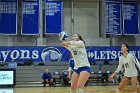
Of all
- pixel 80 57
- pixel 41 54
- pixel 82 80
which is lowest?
pixel 82 80

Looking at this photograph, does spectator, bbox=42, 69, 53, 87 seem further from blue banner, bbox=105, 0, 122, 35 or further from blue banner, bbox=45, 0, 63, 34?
blue banner, bbox=105, 0, 122, 35

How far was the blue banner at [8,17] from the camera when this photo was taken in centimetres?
2294

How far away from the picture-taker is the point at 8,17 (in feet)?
75.8

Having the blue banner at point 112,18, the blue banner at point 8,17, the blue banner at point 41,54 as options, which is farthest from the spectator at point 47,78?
the blue banner at point 112,18

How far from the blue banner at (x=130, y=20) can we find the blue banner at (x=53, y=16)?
17.7ft

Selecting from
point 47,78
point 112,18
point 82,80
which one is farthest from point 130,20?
point 82,80

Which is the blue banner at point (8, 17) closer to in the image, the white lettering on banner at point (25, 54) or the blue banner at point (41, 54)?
the blue banner at point (41, 54)

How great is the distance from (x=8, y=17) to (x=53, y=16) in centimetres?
352

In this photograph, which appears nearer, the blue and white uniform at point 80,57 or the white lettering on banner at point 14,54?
the blue and white uniform at point 80,57

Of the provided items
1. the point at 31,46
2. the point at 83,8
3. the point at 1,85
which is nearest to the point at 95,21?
the point at 83,8

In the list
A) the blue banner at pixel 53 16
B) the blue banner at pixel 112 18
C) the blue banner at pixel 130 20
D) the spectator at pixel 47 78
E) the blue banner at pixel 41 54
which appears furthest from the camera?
the blue banner at pixel 130 20

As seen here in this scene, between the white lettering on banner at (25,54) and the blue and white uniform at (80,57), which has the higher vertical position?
the blue and white uniform at (80,57)

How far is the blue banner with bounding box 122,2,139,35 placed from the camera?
962 inches

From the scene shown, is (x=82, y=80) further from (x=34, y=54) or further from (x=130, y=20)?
(x=130, y=20)
